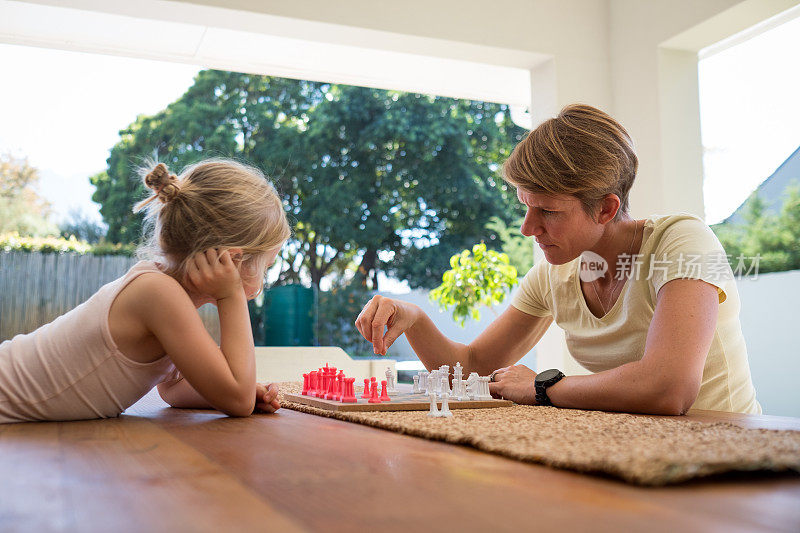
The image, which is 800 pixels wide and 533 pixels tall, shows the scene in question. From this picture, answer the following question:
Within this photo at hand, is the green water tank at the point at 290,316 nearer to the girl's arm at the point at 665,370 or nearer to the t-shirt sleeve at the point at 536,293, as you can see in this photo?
the t-shirt sleeve at the point at 536,293

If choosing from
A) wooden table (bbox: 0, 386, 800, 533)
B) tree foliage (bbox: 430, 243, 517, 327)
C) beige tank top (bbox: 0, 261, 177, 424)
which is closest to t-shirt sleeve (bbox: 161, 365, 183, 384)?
beige tank top (bbox: 0, 261, 177, 424)

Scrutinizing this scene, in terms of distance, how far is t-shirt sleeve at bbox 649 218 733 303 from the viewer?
4.85 feet

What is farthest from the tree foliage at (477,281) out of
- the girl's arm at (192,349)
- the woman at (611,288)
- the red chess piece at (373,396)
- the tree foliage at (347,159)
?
the tree foliage at (347,159)

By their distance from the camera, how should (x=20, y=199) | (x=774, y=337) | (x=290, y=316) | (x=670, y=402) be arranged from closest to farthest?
(x=670, y=402), (x=774, y=337), (x=290, y=316), (x=20, y=199)

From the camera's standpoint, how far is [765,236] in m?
5.09

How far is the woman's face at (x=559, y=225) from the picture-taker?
1.65m

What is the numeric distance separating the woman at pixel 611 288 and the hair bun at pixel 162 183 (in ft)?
1.78

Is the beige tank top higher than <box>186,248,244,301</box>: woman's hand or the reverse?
the reverse

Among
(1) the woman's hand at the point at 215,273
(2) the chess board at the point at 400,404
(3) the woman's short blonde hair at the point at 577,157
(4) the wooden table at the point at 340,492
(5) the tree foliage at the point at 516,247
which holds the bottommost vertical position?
(4) the wooden table at the point at 340,492

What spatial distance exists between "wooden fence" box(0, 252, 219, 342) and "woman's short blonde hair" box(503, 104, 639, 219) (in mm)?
5407

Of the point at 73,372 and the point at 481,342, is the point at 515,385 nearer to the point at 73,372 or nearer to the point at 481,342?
the point at 481,342

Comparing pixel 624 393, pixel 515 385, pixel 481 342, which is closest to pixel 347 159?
pixel 481 342

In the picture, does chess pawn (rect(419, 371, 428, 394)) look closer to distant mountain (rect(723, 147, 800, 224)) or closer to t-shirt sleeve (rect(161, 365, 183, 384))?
t-shirt sleeve (rect(161, 365, 183, 384))

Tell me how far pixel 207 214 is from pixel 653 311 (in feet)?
3.44
